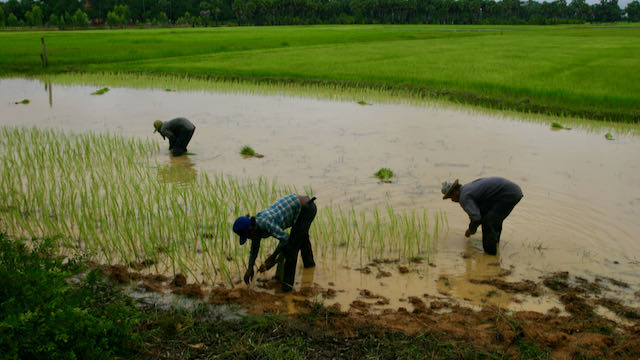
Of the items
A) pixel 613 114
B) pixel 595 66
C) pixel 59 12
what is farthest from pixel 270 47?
pixel 59 12

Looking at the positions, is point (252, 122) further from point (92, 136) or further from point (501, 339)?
point (501, 339)

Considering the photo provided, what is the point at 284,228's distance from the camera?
385 cm

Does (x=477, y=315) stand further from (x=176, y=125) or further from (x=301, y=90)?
(x=301, y=90)

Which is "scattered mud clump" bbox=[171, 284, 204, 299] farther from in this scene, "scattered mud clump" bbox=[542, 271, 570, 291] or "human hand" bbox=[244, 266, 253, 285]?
"scattered mud clump" bbox=[542, 271, 570, 291]

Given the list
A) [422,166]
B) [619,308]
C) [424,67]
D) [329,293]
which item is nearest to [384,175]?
[422,166]

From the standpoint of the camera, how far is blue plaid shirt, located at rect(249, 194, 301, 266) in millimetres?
3582

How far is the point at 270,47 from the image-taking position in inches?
1040

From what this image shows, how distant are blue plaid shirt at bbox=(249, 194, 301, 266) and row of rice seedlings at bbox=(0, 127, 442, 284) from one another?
0.52 m

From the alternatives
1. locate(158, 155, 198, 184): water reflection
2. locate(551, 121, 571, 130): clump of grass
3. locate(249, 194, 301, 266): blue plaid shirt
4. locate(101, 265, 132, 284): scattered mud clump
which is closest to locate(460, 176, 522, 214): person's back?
locate(249, 194, 301, 266): blue plaid shirt

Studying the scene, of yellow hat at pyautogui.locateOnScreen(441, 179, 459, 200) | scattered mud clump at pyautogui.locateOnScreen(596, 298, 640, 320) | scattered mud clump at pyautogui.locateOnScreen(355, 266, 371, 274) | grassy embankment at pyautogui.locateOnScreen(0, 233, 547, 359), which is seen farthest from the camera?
yellow hat at pyautogui.locateOnScreen(441, 179, 459, 200)

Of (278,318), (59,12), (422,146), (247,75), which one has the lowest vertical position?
(278,318)

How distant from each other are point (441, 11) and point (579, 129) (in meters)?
82.7

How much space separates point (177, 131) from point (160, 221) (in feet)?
9.97

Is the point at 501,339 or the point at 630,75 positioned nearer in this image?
the point at 501,339
